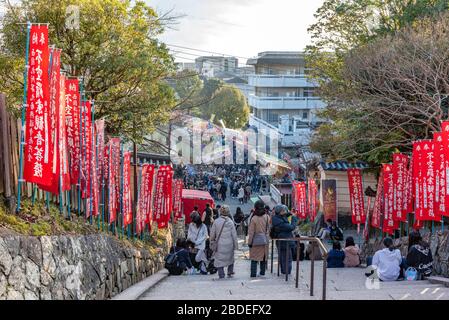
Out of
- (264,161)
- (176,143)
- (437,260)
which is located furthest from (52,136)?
(264,161)

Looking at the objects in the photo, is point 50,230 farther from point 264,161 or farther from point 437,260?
point 264,161

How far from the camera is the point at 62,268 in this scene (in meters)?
8.88

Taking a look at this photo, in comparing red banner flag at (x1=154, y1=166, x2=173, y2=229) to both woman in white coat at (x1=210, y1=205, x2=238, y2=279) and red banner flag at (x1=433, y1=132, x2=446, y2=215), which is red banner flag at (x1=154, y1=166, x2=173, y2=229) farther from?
red banner flag at (x1=433, y1=132, x2=446, y2=215)

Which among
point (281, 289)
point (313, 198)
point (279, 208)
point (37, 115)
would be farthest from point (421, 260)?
point (313, 198)

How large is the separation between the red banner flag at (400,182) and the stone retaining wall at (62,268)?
816 cm

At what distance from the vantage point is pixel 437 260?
46.0 feet

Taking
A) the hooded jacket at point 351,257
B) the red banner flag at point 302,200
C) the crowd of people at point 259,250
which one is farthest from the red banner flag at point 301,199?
the crowd of people at point 259,250

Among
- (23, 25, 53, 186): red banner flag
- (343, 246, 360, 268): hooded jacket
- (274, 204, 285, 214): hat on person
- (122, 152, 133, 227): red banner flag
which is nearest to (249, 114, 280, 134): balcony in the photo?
(343, 246, 360, 268): hooded jacket

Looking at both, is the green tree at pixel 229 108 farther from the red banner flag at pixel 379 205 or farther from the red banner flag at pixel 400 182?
the red banner flag at pixel 400 182

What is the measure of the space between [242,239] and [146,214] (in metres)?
13.6

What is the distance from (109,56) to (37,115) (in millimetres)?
10668

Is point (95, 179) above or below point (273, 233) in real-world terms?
above

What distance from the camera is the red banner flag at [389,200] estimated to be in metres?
18.5

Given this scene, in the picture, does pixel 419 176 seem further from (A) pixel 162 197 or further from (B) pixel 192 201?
(B) pixel 192 201
